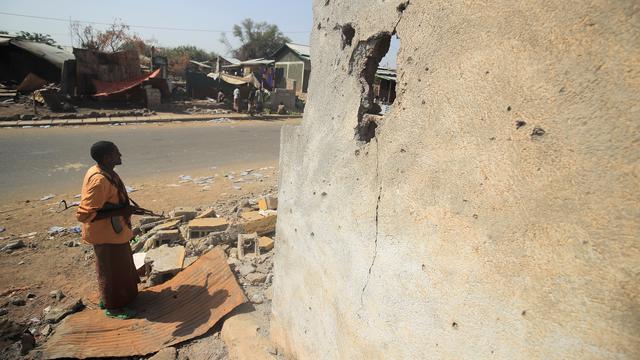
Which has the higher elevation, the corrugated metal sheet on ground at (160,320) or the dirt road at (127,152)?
the dirt road at (127,152)

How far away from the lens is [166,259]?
4.12 metres

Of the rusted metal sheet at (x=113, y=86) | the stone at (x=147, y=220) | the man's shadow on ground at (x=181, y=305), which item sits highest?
the rusted metal sheet at (x=113, y=86)

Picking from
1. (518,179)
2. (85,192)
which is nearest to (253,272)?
(85,192)

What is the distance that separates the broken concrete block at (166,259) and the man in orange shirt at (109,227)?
492 mm

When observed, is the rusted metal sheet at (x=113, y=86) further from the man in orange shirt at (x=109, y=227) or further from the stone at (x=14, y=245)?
the man in orange shirt at (x=109, y=227)

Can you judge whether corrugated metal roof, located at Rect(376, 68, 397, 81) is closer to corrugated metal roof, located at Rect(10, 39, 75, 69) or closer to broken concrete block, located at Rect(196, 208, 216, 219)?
broken concrete block, located at Rect(196, 208, 216, 219)

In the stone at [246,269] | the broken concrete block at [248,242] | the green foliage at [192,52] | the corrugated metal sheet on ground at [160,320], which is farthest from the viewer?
the green foliage at [192,52]

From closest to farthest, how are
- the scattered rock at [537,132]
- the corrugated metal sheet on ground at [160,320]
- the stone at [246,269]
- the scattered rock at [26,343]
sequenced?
1. the scattered rock at [537,132]
2. the scattered rock at [26,343]
3. the corrugated metal sheet on ground at [160,320]
4. the stone at [246,269]

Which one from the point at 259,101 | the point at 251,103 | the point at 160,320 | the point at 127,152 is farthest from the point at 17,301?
the point at 259,101

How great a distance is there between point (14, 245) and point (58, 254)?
59 centimetres

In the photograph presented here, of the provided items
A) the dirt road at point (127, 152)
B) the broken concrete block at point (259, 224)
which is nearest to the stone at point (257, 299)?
the broken concrete block at point (259, 224)

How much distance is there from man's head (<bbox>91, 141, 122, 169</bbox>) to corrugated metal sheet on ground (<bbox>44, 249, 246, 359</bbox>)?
4.63 ft

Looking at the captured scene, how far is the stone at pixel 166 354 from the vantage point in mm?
2855

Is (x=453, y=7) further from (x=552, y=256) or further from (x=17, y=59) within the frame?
(x=17, y=59)
